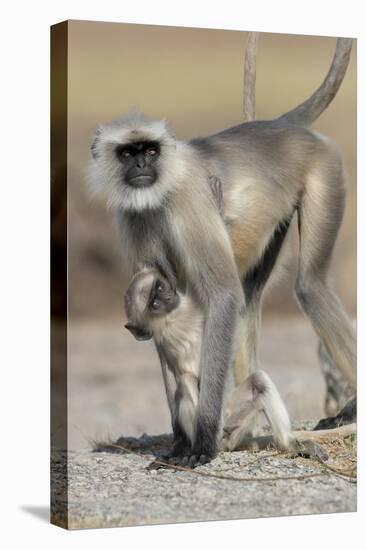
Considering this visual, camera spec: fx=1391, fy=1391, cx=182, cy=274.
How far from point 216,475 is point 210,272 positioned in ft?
3.26

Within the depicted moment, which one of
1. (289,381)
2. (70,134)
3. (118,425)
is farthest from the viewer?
(289,381)

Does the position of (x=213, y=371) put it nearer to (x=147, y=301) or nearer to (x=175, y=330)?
(x=175, y=330)

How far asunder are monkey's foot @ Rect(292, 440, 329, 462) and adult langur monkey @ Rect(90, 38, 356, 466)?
0.46 metres

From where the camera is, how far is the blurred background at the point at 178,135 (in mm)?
6512

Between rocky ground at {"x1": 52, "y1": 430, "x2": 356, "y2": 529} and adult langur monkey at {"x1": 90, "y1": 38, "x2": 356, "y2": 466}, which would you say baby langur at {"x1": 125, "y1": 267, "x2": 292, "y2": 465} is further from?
rocky ground at {"x1": 52, "y1": 430, "x2": 356, "y2": 529}

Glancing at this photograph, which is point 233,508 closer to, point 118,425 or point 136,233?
point 118,425

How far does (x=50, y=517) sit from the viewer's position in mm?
6762

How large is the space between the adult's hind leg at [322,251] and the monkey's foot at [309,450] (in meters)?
0.54

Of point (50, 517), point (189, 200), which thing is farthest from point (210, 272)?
point (50, 517)

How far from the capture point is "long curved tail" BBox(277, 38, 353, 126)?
7.38 meters

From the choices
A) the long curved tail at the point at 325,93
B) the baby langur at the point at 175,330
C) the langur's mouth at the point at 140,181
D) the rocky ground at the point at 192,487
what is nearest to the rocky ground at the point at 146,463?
the rocky ground at the point at 192,487

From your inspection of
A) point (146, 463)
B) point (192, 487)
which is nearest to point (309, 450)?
point (192, 487)

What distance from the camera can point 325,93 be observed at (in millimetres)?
7398

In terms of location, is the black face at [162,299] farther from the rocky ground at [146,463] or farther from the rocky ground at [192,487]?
the rocky ground at [192,487]
